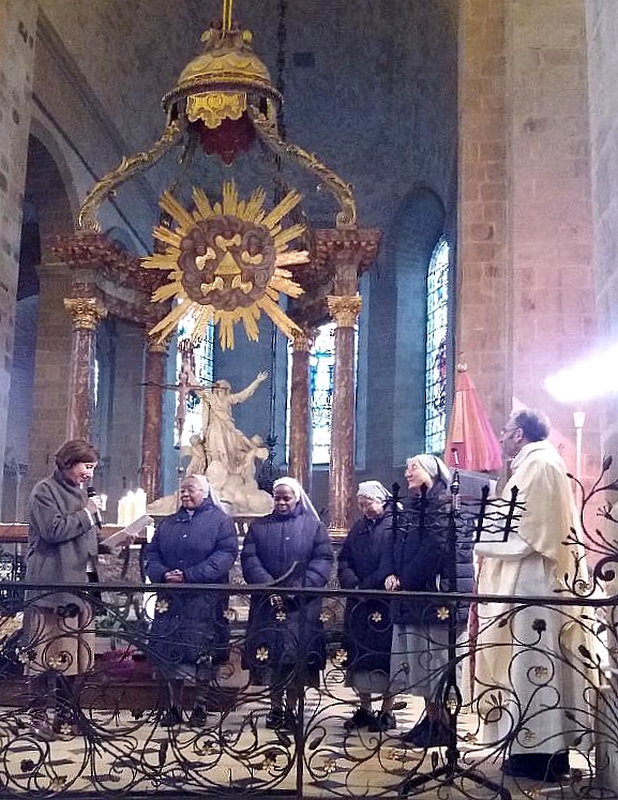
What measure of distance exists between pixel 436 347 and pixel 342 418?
682 centimetres

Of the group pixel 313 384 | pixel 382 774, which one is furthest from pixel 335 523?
pixel 313 384

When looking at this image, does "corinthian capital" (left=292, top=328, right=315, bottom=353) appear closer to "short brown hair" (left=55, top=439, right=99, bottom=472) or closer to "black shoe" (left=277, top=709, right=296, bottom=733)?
"short brown hair" (left=55, top=439, right=99, bottom=472)

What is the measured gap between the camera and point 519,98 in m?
8.37

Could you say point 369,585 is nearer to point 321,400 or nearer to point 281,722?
Result: point 281,722

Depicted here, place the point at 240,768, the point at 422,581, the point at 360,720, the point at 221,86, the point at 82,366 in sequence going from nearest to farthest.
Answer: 1. the point at 240,768
2. the point at 422,581
3. the point at 360,720
4. the point at 221,86
5. the point at 82,366

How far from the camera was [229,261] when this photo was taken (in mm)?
9719

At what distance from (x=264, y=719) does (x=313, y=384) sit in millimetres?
11450

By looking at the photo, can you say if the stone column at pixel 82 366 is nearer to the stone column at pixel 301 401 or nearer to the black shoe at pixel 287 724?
the stone column at pixel 301 401

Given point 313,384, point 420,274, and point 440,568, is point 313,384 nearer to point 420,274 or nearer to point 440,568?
point 420,274

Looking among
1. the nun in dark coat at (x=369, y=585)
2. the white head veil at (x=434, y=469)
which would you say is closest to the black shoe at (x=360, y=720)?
the nun in dark coat at (x=369, y=585)

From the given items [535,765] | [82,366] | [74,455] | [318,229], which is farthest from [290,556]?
[318,229]

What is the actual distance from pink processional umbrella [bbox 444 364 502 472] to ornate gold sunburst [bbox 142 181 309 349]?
250cm

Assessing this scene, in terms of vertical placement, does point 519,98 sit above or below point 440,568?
above

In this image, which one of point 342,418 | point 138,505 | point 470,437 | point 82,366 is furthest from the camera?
point 82,366
